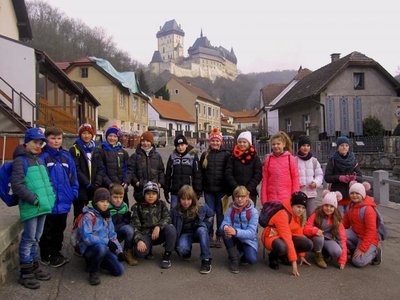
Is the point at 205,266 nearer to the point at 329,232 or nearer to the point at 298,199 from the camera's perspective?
the point at 298,199

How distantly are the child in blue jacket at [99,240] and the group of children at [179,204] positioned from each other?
1cm

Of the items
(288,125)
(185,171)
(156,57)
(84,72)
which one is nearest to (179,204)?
(185,171)

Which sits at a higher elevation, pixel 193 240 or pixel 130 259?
pixel 193 240

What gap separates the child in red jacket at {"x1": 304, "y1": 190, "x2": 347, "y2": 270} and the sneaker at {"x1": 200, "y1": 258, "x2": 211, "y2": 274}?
1330mm

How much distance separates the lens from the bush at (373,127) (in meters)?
24.6

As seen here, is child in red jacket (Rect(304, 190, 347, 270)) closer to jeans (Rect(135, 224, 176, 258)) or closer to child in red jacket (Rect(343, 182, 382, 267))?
child in red jacket (Rect(343, 182, 382, 267))

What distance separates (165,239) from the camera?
16.2 feet

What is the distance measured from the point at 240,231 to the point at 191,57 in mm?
139860

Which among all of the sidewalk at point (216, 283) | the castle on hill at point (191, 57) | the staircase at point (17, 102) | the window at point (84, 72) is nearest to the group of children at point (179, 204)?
the sidewalk at point (216, 283)

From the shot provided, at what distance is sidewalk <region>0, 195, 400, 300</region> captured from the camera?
4.01 metres

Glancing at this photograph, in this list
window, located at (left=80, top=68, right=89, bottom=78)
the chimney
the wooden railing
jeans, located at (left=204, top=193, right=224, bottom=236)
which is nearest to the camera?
jeans, located at (left=204, top=193, right=224, bottom=236)

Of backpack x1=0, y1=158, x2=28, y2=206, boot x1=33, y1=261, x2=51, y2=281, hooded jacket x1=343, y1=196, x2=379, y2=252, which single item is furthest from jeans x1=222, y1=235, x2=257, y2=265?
backpack x1=0, y1=158, x2=28, y2=206

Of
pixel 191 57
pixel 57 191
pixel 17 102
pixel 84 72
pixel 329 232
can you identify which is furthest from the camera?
pixel 191 57

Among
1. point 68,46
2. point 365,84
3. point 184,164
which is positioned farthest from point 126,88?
point 184,164
